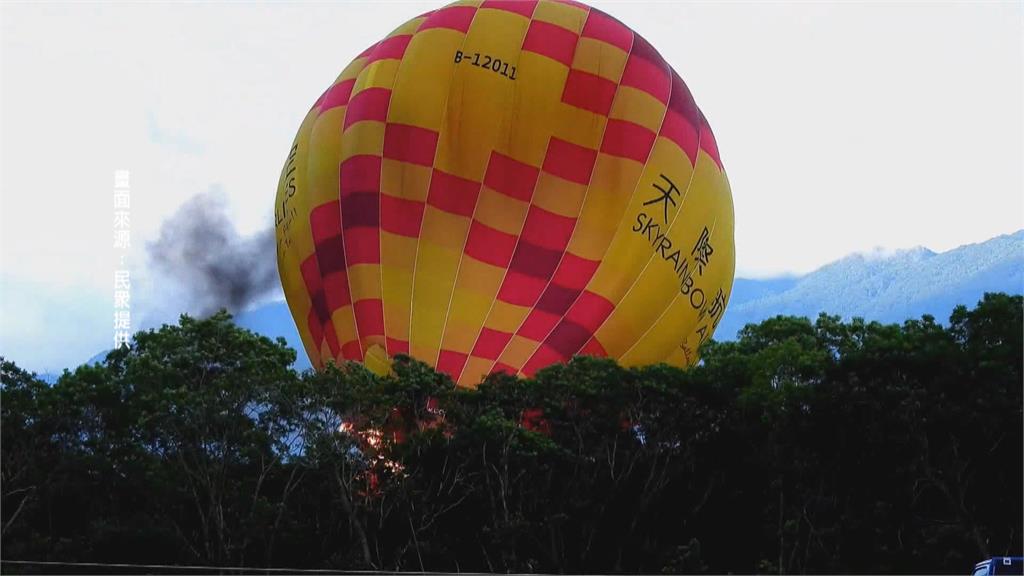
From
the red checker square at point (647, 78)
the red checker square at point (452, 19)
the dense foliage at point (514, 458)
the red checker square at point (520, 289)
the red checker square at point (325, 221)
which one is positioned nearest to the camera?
the dense foliage at point (514, 458)

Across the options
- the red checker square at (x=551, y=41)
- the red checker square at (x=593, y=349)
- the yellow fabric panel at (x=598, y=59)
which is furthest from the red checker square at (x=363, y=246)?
the yellow fabric panel at (x=598, y=59)

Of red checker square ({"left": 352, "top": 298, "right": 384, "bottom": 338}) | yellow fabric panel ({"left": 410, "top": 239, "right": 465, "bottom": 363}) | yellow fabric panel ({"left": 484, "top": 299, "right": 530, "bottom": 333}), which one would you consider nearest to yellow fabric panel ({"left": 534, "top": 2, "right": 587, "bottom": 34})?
yellow fabric panel ({"left": 410, "top": 239, "right": 465, "bottom": 363})

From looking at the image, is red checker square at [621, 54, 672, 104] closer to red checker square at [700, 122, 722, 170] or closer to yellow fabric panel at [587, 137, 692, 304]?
yellow fabric panel at [587, 137, 692, 304]

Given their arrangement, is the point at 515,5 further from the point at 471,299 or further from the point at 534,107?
the point at 471,299

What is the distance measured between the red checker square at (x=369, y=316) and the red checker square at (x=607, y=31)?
6005 mm

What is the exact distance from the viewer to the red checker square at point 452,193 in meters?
25.9

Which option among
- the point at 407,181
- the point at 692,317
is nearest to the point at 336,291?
the point at 407,181

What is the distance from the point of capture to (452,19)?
2734 centimetres

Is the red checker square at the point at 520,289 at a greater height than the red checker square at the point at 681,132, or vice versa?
the red checker square at the point at 681,132

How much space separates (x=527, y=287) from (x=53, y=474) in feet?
29.3

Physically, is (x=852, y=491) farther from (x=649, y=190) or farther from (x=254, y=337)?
(x=254, y=337)

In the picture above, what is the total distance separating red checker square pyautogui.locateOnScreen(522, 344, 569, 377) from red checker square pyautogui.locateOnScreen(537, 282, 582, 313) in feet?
2.10

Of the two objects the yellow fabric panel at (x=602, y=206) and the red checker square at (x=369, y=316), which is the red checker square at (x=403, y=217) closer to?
the red checker square at (x=369, y=316)

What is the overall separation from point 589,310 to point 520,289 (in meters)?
1.23
